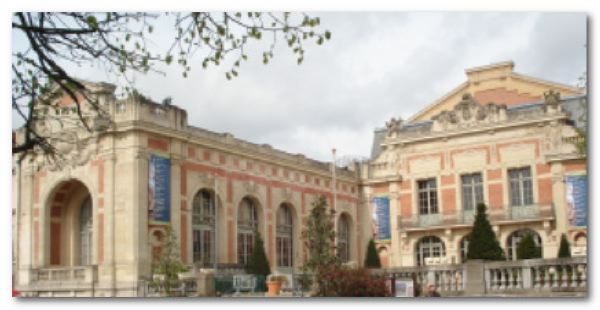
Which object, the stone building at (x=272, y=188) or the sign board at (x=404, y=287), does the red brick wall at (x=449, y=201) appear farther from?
the sign board at (x=404, y=287)

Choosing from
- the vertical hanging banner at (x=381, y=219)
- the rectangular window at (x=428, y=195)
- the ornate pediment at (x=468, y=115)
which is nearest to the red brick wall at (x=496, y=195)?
the rectangular window at (x=428, y=195)

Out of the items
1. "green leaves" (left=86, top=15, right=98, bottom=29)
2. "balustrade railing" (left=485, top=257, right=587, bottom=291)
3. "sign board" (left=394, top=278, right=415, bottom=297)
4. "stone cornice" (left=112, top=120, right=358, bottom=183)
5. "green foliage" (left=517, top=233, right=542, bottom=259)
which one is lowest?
"sign board" (left=394, top=278, right=415, bottom=297)

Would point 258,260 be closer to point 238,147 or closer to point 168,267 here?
point 168,267

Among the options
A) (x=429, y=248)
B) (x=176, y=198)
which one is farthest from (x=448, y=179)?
(x=176, y=198)

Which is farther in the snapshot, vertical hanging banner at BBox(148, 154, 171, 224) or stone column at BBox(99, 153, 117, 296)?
stone column at BBox(99, 153, 117, 296)

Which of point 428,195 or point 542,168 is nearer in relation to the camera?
point 542,168

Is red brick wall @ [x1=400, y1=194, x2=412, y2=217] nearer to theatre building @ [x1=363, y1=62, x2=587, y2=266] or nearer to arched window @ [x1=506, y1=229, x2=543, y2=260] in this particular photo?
theatre building @ [x1=363, y1=62, x2=587, y2=266]

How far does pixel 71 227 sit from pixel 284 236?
145 inches

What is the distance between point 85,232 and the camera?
48.9ft

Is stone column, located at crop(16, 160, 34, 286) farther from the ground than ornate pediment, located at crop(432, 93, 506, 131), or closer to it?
closer to it

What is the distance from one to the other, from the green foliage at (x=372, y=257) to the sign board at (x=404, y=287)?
2.85m

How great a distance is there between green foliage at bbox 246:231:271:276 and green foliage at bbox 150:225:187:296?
1247 mm

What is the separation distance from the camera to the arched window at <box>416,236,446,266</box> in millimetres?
12859

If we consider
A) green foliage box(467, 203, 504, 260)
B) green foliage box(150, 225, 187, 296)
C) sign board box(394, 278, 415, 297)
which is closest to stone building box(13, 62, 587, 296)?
green foliage box(467, 203, 504, 260)
